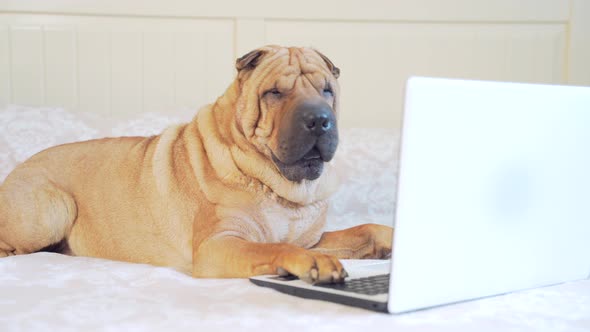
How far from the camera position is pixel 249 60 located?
1.91 m

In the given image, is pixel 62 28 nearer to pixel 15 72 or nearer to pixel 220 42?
pixel 15 72

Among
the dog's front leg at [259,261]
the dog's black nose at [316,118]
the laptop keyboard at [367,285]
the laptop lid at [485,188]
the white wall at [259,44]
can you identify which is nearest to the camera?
the laptop lid at [485,188]

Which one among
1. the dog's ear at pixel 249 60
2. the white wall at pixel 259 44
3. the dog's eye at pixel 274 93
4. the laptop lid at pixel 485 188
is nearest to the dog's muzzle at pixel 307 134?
the dog's eye at pixel 274 93

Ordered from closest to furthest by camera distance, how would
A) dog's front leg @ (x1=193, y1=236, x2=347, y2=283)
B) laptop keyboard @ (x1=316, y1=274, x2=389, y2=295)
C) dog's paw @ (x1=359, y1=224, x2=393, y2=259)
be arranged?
laptop keyboard @ (x1=316, y1=274, x2=389, y2=295) → dog's front leg @ (x1=193, y1=236, x2=347, y2=283) → dog's paw @ (x1=359, y1=224, x2=393, y2=259)

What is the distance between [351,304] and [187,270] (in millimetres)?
738

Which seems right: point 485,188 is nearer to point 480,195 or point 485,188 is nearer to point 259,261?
point 480,195

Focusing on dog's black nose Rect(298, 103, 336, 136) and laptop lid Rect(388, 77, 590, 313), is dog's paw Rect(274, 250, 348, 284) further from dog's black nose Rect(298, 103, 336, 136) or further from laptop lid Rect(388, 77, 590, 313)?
dog's black nose Rect(298, 103, 336, 136)

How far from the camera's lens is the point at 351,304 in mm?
1329

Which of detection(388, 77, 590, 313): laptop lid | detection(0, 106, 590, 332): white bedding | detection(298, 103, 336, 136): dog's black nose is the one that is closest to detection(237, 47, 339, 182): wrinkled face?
detection(298, 103, 336, 136): dog's black nose

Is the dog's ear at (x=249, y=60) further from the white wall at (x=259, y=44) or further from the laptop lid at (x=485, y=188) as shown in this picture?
the white wall at (x=259, y=44)

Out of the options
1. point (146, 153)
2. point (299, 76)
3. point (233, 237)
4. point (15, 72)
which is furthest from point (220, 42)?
point (233, 237)

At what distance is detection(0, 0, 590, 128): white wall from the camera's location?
10.0ft

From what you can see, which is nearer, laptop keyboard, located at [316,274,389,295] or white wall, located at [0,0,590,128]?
laptop keyboard, located at [316,274,389,295]

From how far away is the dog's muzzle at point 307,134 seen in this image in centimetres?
174
